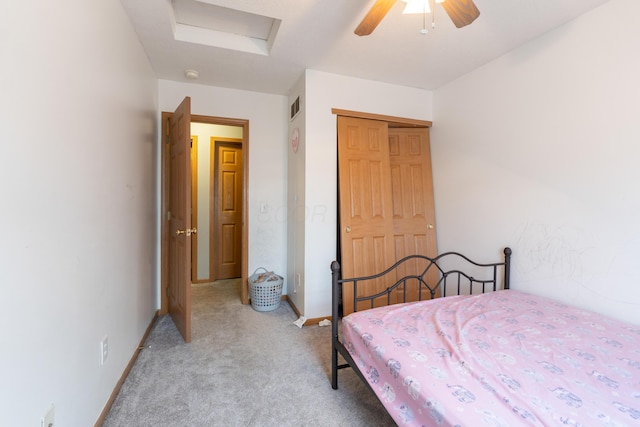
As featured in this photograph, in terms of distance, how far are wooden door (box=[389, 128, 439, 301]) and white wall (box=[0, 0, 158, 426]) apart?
7.95 ft

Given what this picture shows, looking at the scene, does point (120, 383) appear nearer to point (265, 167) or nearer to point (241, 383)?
point (241, 383)

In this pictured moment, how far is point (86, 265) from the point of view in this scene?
136 cm

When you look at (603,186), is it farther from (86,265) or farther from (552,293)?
(86,265)

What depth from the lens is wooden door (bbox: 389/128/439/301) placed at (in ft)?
9.93

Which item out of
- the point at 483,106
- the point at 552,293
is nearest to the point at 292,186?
the point at 483,106

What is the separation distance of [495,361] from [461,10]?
1.65 metres

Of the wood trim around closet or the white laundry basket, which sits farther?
the white laundry basket

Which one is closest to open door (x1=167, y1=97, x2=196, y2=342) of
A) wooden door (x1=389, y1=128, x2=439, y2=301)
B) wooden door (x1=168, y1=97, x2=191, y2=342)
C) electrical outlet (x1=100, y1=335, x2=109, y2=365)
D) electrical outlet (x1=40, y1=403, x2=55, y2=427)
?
wooden door (x1=168, y1=97, x2=191, y2=342)

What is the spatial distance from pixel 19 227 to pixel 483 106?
3.10 meters

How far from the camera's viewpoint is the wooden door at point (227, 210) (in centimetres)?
414

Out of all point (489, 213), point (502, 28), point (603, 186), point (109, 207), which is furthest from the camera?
point (489, 213)

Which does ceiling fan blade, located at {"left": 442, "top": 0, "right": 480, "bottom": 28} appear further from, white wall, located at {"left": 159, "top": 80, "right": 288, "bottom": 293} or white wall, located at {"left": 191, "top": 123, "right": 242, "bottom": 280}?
white wall, located at {"left": 191, "top": 123, "right": 242, "bottom": 280}

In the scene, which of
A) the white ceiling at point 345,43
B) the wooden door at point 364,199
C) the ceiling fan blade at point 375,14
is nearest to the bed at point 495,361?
the wooden door at point 364,199

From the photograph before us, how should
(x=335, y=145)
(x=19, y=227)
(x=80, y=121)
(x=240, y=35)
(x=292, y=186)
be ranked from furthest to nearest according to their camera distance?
(x=292, y=186) < (x=335, y=145) < (x=240, y=35) < (x=80, y=121) < (x=19, y=227)
